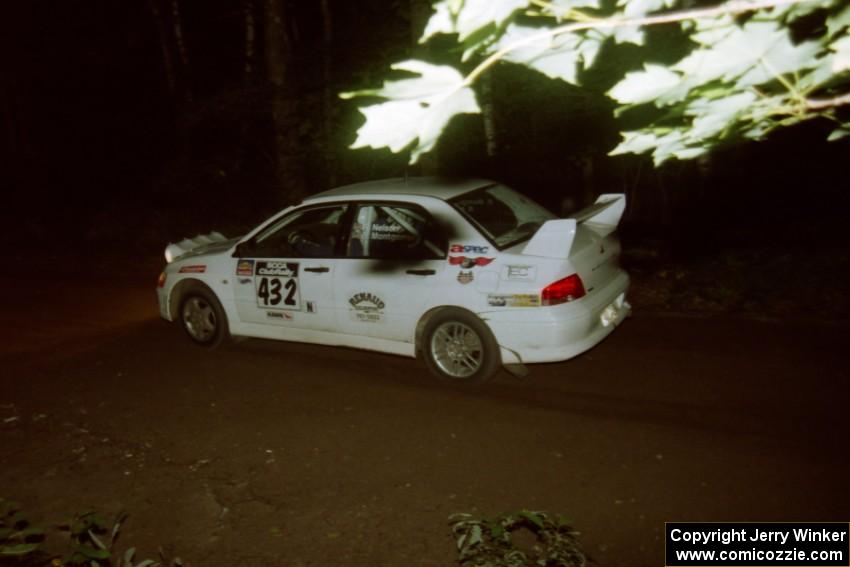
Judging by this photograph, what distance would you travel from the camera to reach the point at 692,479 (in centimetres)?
435

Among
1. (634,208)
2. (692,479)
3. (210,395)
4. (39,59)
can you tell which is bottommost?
(692,479)

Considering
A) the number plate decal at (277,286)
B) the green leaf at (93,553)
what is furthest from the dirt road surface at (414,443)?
the green leaf at (93,553)

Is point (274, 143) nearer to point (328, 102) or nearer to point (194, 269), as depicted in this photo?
point (328, 102)

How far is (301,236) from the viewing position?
22.5 feet

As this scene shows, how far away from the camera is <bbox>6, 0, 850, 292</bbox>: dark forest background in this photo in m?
11.4

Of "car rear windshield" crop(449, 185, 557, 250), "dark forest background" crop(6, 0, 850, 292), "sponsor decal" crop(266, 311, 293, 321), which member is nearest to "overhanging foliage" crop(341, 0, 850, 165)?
"dark forest background" crop(6, 0, 850, 292)

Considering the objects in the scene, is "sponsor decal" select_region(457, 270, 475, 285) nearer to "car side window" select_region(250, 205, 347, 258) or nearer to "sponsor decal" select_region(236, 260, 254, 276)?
"car side window" select_region(250, 205, 347, 258)

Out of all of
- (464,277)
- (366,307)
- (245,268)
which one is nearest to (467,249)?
(464,277)

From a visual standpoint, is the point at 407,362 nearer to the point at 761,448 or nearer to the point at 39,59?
the point at 761,448

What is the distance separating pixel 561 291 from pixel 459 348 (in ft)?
3.40

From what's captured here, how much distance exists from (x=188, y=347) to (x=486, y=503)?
4.52 meters

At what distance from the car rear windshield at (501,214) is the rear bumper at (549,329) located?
0.59 m

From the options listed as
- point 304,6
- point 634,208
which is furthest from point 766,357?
point 304,6

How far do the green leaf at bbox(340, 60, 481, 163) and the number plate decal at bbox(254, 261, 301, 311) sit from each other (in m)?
4.81
